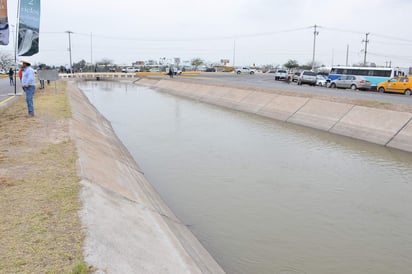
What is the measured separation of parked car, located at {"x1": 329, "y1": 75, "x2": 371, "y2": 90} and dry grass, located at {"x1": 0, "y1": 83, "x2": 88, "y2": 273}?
37.6 meters

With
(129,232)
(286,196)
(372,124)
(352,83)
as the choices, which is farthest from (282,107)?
(129,232)

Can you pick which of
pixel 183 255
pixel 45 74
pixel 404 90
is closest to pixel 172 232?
pixel 183 255

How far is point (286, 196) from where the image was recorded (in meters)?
10.7

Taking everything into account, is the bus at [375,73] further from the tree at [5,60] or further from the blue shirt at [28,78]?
the tree at [5,60]

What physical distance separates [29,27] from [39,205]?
1894cm

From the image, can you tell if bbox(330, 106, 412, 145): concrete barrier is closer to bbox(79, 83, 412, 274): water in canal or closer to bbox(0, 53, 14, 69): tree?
bbox(79, 83, 412, 274): water in canal

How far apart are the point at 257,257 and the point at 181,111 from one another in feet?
82.1

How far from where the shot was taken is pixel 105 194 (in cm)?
723

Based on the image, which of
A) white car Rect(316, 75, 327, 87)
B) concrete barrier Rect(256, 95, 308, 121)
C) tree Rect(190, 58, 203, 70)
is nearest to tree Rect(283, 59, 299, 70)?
tree Rect(190, 58, 203, 70)

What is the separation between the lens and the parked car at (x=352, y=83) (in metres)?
41.5

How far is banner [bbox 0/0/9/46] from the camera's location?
53.3 ft

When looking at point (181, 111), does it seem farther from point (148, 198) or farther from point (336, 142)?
point (148, 198)

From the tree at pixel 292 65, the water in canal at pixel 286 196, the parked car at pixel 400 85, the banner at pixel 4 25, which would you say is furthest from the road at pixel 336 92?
the tree at pixel 292 65

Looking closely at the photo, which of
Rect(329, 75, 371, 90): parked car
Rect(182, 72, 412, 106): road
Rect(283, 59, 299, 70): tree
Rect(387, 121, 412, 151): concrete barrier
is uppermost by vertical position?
Rect(283, 59, 299, 70): tree
